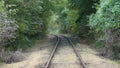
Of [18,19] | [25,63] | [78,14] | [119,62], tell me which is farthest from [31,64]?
[78,14]

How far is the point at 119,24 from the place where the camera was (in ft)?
55.4

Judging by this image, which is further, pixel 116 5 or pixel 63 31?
pixel 63 31

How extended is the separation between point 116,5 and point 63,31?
193 ft

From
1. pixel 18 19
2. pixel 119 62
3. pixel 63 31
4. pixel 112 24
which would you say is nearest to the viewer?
pixel 119 62

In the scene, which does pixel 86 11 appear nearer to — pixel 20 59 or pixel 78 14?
pixel 78 14

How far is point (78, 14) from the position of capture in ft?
108

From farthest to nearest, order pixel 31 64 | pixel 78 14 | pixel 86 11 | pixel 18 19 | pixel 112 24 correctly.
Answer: pixel 78 14
pixel 86 11
pixel 18 19
pixel 112 24
pixel 31 64

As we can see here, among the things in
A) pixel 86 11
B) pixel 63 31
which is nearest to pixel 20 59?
pixel 86 11

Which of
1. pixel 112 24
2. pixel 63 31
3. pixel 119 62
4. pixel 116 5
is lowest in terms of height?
pixel 63 31

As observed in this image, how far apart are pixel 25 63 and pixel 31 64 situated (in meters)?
0.58

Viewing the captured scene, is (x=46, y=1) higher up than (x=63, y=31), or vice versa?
(x=46, y=1)

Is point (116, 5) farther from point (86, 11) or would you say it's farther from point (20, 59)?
point (86, 11)

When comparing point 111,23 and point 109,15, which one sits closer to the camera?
point 111,23

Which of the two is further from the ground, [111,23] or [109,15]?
[109,15]
